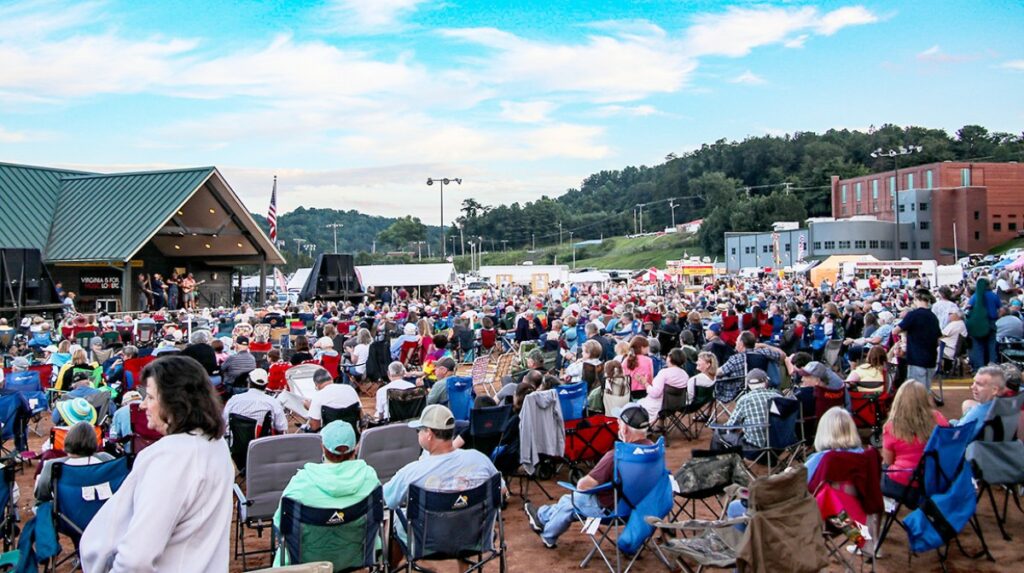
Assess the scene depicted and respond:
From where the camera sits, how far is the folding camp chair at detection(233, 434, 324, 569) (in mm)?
5395

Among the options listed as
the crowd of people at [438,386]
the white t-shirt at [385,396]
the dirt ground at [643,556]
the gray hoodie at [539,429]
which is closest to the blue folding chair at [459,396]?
the crowd of people at [438,386]

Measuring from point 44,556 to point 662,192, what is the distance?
13428 cm

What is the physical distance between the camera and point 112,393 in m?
8.66

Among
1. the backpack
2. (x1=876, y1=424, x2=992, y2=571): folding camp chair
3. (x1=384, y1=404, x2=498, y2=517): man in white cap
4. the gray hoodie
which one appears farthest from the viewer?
the backpack

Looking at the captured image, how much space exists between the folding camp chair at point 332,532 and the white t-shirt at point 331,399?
319 centimetres

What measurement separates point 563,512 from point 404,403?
2892mm

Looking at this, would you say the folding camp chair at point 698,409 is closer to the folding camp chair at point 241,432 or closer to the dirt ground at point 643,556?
the dirt ground at point 643,556

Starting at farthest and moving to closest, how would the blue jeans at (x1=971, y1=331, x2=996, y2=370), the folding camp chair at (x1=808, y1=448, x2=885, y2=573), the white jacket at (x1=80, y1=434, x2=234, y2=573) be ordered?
1. the blue jeans at (x1=971, y1=331, x2=996, y2=370)
2. the folding camp chair at (x1=808, y1=448, x2=885, y2=573)
3. the white jacket at (x1=80, y1=434, x2=234, y2=573)

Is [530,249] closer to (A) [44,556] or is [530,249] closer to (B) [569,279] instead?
(B) [569,279]

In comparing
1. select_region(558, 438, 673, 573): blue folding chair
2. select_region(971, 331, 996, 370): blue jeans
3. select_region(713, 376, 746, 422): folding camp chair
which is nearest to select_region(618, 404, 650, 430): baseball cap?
select_region(558, 438, 673, 573): blue folding chair

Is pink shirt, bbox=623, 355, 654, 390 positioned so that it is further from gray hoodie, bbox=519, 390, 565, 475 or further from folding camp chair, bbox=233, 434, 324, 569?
folding camp chair, bbox=233, 434, 324, 569

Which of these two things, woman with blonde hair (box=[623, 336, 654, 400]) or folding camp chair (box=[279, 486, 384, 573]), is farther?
woman with blonde hair (box=[623, 336, 654, 400])

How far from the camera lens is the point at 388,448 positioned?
19.9 feet

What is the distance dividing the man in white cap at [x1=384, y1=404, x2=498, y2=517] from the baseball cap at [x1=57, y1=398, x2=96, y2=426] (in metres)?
3.81
